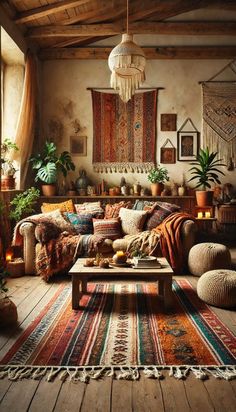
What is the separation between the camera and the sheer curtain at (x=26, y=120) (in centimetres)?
627

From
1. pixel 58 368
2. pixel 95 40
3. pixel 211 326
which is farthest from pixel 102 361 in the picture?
pixel 95 40

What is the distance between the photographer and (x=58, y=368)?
234 cm

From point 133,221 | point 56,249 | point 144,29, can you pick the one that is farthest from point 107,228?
point 144,29

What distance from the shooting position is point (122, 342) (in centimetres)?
276

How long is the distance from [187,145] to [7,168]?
343 centimetres

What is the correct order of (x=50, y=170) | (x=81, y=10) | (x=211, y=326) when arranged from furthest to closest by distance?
(x=50, y=170) < (x=81, y=10) < (x=211, y=326)

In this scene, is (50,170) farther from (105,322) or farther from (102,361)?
(102,361)

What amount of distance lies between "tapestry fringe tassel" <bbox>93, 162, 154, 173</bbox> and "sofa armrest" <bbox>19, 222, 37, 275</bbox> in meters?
2.80

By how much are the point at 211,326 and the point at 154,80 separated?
5531mm

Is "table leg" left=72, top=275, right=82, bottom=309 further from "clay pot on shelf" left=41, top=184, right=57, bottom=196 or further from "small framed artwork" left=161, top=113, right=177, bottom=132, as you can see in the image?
"small framed artwork" left=161, top=113, right=177, bottom=132

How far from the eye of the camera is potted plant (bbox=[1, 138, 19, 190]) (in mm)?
5945

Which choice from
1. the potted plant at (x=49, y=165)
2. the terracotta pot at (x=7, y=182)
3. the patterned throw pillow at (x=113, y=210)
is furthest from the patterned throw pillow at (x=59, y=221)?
the potted plant at (x=49, y=165)

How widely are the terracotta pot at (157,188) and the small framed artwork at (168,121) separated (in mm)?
1158

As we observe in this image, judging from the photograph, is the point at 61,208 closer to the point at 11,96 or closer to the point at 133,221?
the point at 133,221
